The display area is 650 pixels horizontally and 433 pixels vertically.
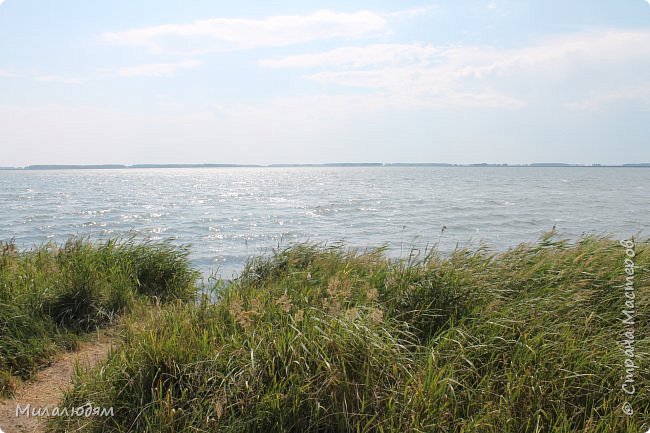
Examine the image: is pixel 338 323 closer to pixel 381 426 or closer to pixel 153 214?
pixel 381 426

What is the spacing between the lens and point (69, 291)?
22.3 feet

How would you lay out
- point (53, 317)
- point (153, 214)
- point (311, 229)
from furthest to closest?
point (153, 214) → point (311, 229) → point (53, 317)

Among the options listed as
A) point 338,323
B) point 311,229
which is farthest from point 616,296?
point 311,229

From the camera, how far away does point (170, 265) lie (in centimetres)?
873

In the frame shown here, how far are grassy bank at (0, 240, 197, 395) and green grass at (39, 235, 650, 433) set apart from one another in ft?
4.67

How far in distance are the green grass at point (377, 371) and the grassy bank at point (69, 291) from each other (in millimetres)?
1422

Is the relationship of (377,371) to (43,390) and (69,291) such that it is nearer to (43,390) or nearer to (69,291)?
(43,390)

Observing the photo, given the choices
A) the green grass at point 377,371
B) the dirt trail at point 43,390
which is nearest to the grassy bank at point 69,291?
the dirt trail at point 43,390

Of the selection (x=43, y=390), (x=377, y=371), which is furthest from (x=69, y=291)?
(x=377, y=371)

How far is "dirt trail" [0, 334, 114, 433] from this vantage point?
14.1ft

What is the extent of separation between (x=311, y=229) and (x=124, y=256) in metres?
16.7

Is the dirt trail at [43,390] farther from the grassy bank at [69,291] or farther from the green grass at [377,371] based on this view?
the green grass at [377,371]

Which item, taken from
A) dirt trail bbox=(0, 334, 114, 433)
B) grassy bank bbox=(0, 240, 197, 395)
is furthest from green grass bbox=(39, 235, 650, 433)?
grassy bank bbox=(0, 240, 197, 395)

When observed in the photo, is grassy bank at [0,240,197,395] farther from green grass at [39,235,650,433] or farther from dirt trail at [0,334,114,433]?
green grass at [39,235,650,433]
